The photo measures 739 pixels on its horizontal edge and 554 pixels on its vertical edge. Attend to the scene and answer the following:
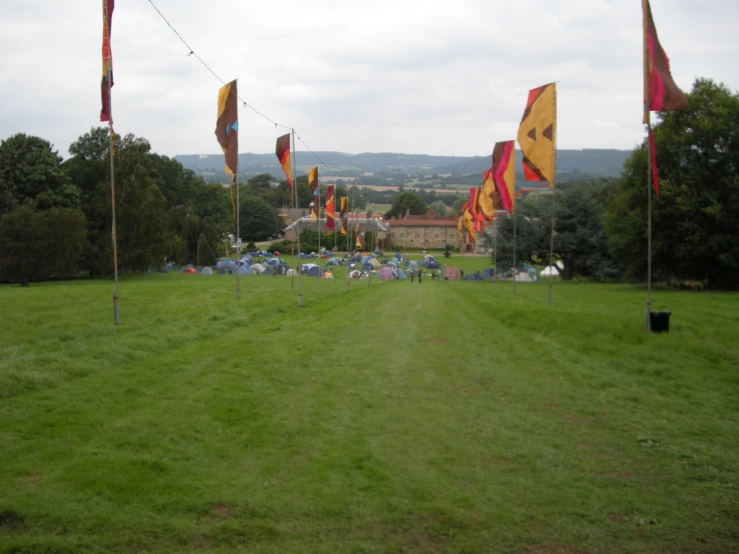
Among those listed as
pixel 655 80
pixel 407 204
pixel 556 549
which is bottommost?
pixel 556 549

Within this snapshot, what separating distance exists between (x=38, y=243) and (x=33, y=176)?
9475 mm

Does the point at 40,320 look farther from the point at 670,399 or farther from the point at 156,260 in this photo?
the point at 156,260

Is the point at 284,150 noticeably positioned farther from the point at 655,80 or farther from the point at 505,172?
the point at 655,80

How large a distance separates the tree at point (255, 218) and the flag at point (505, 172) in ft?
380

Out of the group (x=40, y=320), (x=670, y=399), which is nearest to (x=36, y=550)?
(x=670, y=399)

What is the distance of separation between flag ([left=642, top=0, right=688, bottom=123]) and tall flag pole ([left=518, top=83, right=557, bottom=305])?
277 inches

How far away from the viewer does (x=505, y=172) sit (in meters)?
33.9

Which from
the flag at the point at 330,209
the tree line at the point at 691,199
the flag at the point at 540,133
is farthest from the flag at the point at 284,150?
the tree line at the point at 691,199

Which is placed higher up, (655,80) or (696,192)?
(655,80)

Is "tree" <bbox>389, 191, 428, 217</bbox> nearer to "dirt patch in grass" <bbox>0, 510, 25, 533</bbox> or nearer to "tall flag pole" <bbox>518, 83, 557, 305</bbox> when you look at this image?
"tall flag pole" <bbox>518, 83, 557, 305</bbox>

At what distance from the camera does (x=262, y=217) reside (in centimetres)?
14612

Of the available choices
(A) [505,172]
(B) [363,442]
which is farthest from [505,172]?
(B) [363,442]

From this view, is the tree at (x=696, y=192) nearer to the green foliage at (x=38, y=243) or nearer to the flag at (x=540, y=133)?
the flag at (x=540, y=133)

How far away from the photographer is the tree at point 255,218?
5719 inches
